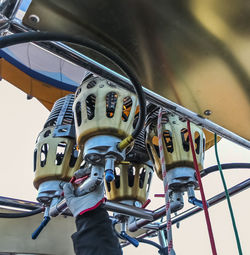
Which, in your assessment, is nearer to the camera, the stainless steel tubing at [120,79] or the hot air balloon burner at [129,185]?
the stainless steel tubing at [120,79]

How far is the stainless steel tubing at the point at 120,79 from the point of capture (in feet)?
1.20

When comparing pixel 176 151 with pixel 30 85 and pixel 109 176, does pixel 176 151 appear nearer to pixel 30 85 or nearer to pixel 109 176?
pixel 109 176

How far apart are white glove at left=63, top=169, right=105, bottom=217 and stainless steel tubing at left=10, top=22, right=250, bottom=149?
0.18 meters

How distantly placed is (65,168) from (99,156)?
222 mm

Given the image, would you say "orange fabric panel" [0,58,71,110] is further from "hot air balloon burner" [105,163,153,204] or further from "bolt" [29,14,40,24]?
"bolt" [29,14,40,24]

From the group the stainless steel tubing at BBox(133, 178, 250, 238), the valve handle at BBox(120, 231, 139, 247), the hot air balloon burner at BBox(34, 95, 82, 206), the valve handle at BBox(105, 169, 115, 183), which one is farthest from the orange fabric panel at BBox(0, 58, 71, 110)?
the valve handle at BBox(105, 169, 115, 183)

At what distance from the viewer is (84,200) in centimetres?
55

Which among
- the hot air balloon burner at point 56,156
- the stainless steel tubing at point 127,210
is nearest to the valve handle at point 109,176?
the stainless steel tubing at point 127,210

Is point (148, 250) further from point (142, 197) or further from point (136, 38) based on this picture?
point (136, 38)

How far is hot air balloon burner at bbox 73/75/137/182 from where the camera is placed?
57 cm

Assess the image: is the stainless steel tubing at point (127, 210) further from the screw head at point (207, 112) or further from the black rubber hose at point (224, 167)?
the screw head at point (207, 112)

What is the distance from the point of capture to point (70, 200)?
1.88 feet

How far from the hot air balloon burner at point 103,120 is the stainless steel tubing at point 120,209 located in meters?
0.11

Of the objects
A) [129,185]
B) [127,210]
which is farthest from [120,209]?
[129,185]
